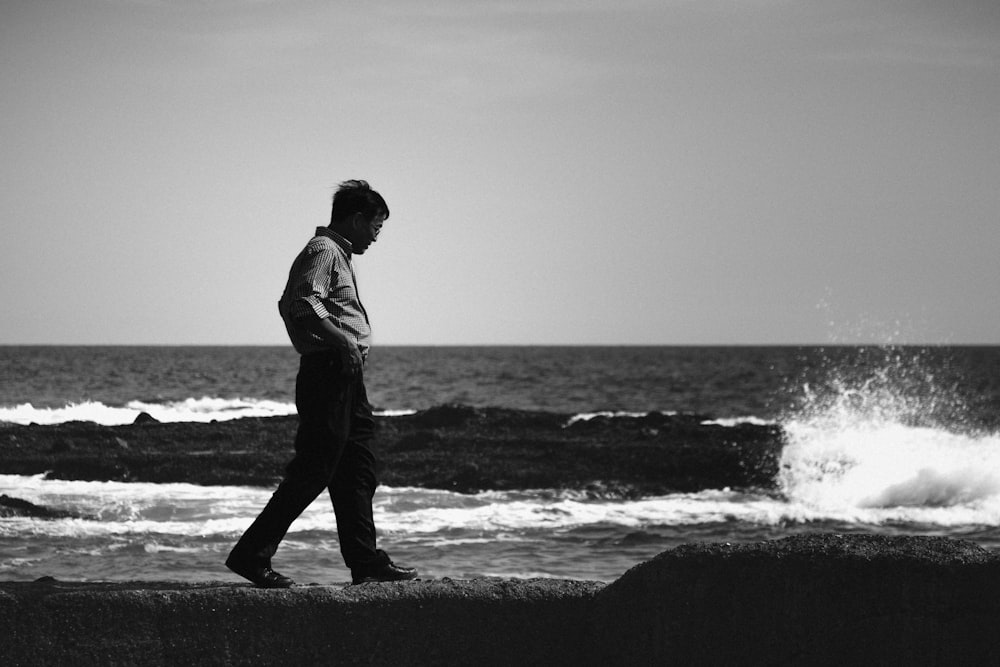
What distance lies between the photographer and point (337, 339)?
3881 mm

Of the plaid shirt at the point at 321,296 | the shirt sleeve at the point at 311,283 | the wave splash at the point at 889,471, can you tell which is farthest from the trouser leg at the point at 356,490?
the wave splash at the point at 889,471

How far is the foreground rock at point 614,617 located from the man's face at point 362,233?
132cm

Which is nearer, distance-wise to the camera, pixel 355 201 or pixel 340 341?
pixel 340 341

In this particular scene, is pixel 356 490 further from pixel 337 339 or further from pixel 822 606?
pixel 822 606

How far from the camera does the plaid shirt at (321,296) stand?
391cm

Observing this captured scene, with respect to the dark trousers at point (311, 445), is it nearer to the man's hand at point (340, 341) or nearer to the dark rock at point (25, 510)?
the man's hand at point (340, 341)

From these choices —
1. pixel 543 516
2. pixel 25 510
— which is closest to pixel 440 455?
pixel 543 516

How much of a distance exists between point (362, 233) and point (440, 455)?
1349 centimetres

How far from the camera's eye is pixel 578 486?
15664mm

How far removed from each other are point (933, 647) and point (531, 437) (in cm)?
1745

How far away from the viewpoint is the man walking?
3.92 meters

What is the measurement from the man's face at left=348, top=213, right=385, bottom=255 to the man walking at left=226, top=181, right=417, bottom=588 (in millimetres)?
118

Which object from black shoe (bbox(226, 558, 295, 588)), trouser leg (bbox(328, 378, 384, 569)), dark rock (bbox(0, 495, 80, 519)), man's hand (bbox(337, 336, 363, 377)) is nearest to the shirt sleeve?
man's hand (bbox(337, 336, 363, 377))

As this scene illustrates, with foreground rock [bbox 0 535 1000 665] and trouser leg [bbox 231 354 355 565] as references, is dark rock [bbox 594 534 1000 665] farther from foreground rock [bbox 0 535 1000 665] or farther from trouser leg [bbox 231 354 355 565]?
trouser leg [bbox 231 354 355 565]
